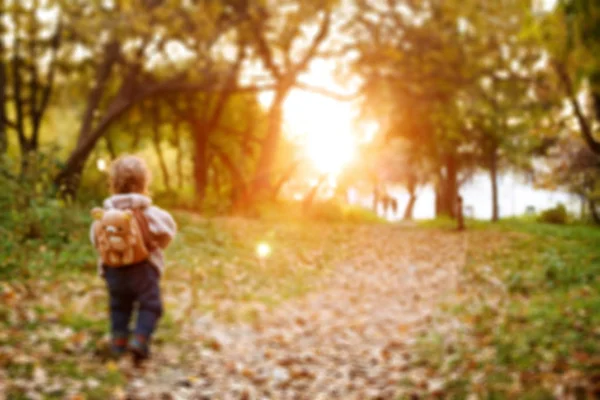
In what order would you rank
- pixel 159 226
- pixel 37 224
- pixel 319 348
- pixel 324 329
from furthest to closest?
pixel 37 224 → pixel 324 329 → pixel 319 348 → pixel 159 226

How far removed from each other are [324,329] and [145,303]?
279 centimetres

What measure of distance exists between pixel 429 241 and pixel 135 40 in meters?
9.18

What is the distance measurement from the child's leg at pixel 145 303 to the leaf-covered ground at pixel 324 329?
27 centimetres

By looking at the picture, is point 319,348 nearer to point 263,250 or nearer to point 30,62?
point 263,250

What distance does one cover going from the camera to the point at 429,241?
1617 cm

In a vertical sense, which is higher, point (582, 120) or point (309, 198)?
point (582, 120)

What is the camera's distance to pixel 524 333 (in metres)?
5.61


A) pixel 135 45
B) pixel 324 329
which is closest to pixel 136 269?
pixel 324 329

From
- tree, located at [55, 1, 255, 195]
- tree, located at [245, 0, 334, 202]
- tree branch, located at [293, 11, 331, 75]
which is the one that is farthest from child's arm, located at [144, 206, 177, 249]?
tree branch, located at [293, 11, 331, 75]

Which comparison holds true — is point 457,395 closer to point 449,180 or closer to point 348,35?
point 348,35

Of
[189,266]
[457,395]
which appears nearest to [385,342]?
[457,395]

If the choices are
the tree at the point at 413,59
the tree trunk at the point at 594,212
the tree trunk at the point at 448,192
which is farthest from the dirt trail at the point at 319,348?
the tree trunk at the point at 448,192

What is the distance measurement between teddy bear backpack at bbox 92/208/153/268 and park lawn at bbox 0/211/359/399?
88 cm

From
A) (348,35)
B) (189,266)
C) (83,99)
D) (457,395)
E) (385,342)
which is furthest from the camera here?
(83,99)
